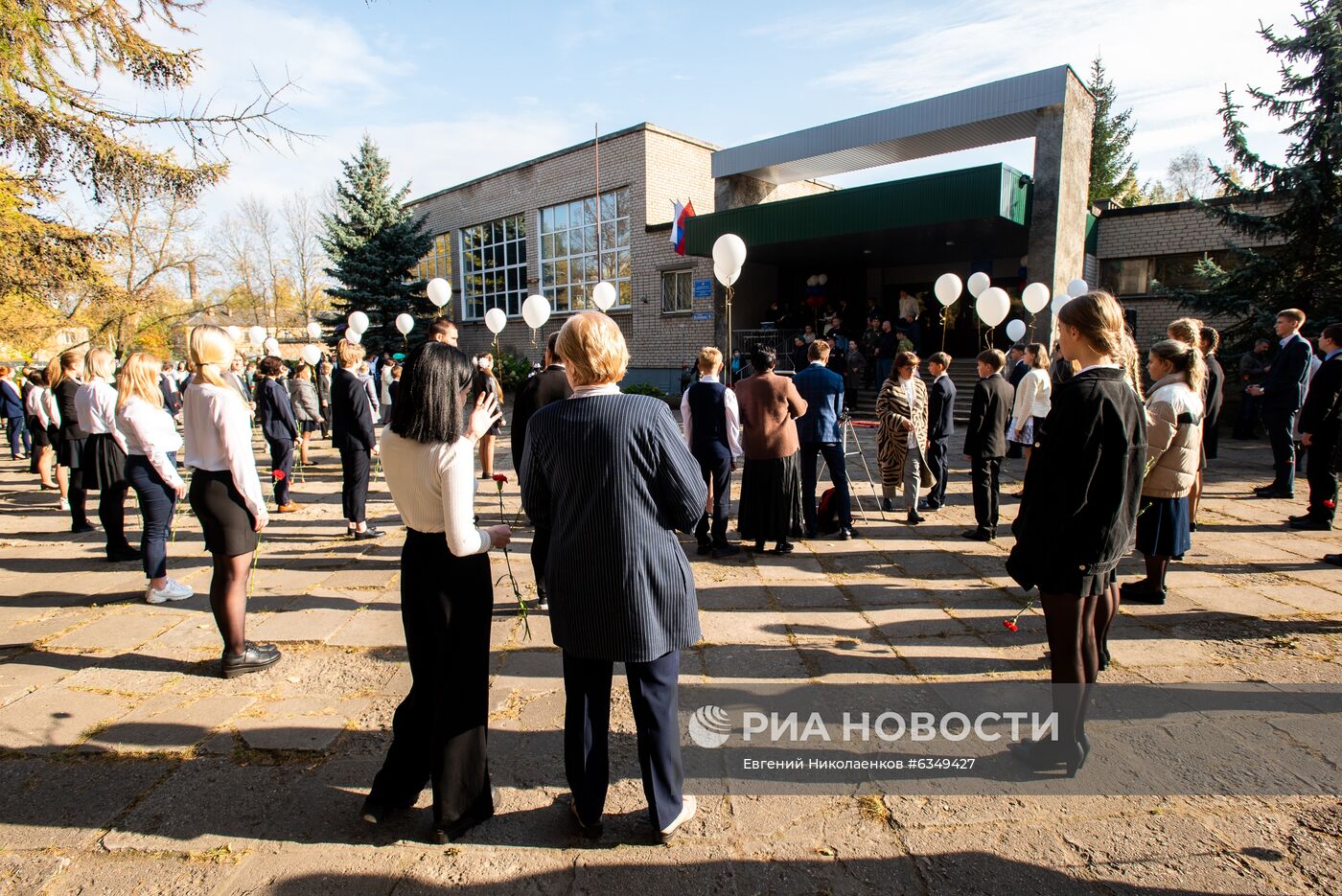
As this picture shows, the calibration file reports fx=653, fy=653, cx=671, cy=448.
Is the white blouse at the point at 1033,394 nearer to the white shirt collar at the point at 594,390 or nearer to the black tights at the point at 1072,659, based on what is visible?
the black tights at the point at 1072,659

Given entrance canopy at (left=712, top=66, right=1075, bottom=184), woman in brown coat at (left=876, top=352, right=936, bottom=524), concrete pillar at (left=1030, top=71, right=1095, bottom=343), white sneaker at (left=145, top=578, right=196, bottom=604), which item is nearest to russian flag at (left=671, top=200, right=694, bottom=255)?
entrance canopy at (left=712, top=66, right=1075, bottom=184)

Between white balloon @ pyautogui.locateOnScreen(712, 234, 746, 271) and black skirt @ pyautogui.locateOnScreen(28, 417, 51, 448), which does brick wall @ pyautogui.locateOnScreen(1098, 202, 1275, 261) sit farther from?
black skirt @ pyautogui.locateOnScreen(28, 417, 51, 448)

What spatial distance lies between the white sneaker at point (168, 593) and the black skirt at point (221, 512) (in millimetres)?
1609

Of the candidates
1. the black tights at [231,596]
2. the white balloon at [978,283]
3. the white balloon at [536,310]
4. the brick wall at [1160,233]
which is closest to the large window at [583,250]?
the white balloon at [536,310]

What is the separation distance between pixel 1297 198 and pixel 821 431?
495 inches

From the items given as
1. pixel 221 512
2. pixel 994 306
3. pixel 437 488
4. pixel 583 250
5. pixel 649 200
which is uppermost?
pixel 649 200

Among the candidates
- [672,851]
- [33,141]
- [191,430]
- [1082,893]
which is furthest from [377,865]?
[33,141]

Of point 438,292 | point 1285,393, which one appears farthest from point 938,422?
point 438,292

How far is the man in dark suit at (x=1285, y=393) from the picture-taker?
22.2 ft

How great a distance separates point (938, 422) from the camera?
22.1 ft

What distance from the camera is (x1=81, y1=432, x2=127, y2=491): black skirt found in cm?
539

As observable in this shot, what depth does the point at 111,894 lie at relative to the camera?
2.05m

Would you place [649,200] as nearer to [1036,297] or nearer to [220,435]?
[1036,297]

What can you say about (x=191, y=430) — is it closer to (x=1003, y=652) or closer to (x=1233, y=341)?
(x=1003, y=652)
